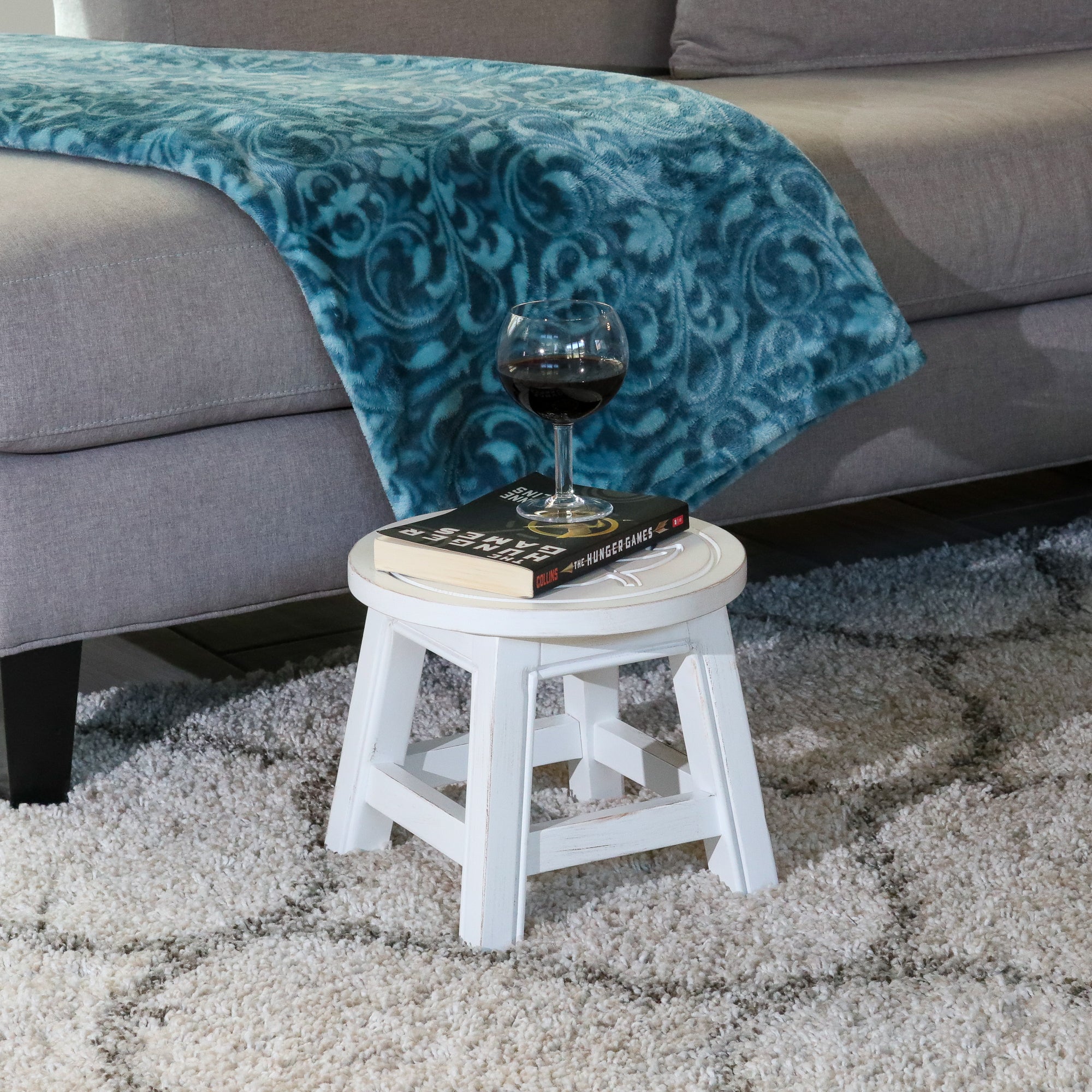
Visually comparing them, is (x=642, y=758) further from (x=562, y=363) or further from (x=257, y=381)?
(x=257, y=381)

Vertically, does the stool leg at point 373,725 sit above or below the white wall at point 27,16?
below

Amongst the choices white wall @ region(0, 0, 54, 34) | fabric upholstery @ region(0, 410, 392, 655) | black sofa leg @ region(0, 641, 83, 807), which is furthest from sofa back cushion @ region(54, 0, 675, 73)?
black sofa leg @ region(0, 641, 83, 807)

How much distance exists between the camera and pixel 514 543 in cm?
99

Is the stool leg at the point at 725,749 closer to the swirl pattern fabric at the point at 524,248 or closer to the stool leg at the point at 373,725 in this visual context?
the stool leg at the point at 373,725

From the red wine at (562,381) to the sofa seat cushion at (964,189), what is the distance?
1.87 ft

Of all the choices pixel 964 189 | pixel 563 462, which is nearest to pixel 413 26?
pixel 964 189

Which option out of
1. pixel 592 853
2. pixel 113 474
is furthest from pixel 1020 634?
pixel 113 474

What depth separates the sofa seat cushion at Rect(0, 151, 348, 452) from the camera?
3.64ft

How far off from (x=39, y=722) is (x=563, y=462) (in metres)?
0.49

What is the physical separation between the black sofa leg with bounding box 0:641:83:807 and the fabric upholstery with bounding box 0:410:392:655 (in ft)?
0.12

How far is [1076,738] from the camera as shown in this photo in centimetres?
132

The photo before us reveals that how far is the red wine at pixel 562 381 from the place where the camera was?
1.01 meters

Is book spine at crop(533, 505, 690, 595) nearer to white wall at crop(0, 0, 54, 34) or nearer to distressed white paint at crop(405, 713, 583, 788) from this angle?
distressed white paint at crop(405, 713, 583, 788)

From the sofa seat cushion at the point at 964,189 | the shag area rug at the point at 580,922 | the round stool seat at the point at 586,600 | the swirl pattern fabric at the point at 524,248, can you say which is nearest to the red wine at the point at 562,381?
the round stool seat at the point at 586,600
